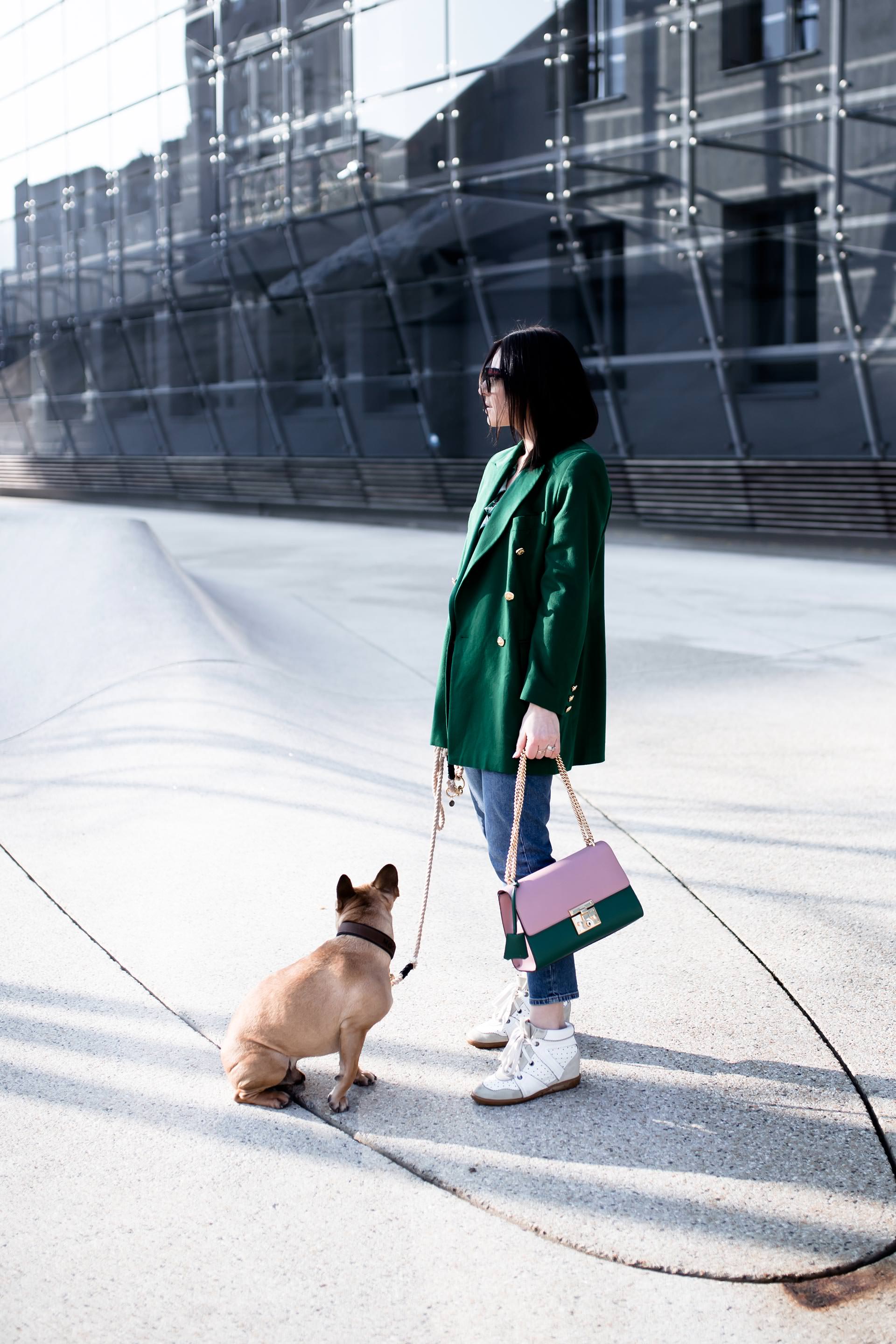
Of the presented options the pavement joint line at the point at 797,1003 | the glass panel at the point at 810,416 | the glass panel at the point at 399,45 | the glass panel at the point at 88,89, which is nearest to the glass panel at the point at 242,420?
the glass panel at the point at 399,45

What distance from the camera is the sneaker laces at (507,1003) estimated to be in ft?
11.1

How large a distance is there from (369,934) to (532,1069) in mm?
521

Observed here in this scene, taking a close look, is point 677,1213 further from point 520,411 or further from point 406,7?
point 406,7

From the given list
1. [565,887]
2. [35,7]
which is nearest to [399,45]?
[35,7]

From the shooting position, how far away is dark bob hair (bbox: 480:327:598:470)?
2957 mm

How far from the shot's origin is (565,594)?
2.88 meters

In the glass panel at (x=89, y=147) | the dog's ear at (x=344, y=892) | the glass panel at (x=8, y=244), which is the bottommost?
the dog's ear at (x=344, y=892)

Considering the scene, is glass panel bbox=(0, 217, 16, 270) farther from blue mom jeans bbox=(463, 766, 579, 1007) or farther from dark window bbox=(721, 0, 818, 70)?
blue mom jeans bbox=(463, 766, 579, 1007)

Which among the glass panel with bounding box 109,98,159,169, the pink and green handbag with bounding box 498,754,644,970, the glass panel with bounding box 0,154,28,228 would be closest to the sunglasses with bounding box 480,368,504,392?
the pink and green handbag with bounding box 498,754,644,970

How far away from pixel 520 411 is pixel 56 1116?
6.59ft

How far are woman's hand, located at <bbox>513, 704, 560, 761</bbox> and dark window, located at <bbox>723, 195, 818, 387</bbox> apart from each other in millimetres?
14159

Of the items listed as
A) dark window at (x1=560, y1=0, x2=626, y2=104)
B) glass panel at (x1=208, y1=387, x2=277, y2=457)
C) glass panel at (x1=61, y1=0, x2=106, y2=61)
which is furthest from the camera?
glass panel at (x1=61, y1=0, x2=106, y2=61)

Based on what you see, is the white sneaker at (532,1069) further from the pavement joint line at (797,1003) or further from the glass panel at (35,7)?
the glass panel at (35,7)

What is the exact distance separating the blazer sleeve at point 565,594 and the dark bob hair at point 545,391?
10cm
